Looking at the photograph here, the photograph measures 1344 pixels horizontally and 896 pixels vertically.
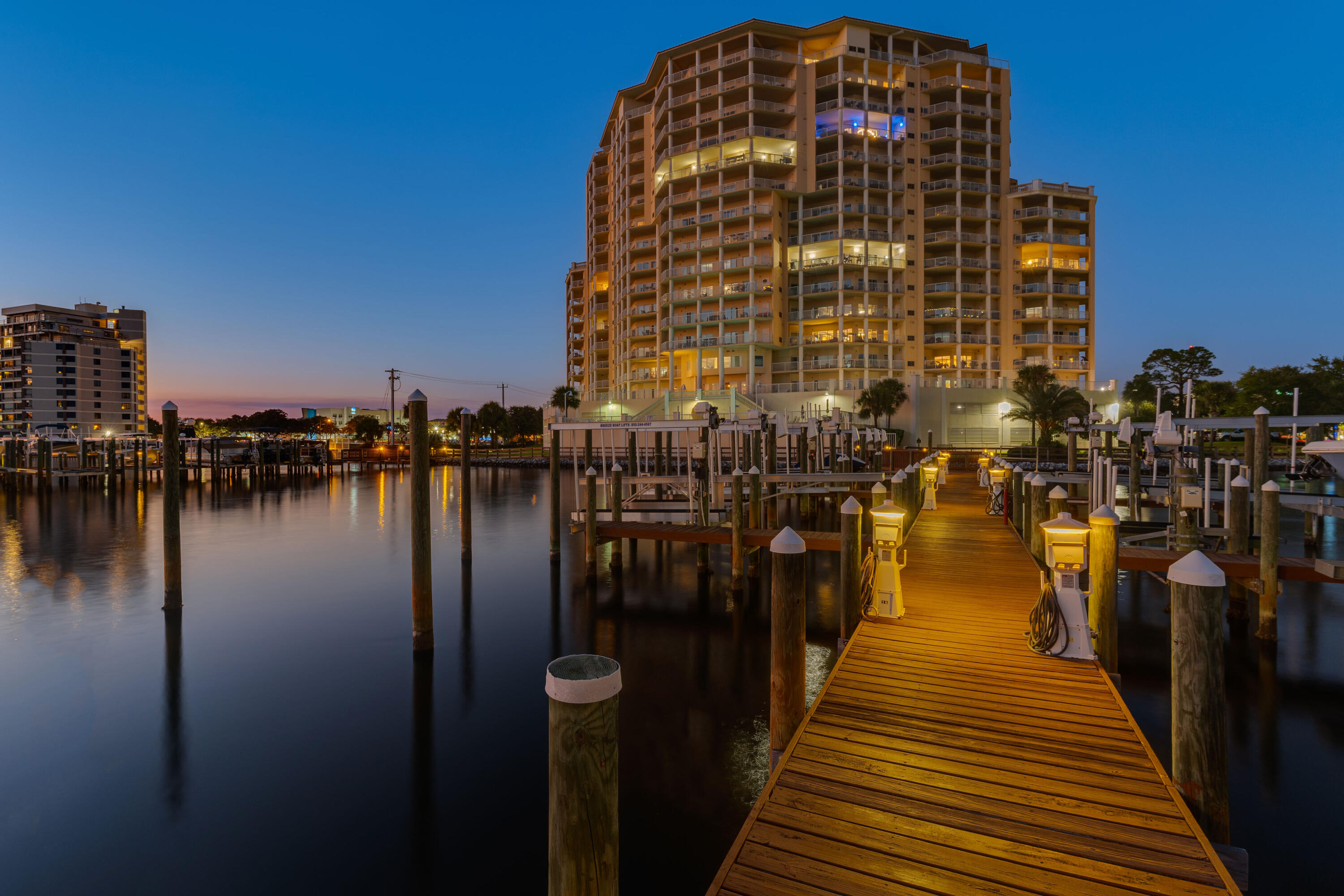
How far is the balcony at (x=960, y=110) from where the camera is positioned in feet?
198

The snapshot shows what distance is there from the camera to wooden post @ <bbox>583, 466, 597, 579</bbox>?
1515 centimetres

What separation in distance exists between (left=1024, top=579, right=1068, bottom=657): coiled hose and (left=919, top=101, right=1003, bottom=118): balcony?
6644 cm

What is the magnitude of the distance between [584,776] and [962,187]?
227 feet

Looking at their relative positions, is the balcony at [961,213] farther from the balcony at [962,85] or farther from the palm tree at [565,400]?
the palm tree at [565,400]

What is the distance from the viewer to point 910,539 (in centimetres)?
1245

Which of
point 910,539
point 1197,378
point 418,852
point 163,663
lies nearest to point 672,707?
point 418,852

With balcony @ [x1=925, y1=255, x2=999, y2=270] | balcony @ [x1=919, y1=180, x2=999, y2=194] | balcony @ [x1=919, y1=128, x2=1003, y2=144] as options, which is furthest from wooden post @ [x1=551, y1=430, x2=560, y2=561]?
balcony @ [x1=919, y1=128, x2=1003, y2=144]

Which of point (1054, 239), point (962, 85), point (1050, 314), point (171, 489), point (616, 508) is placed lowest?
point (616, 508)

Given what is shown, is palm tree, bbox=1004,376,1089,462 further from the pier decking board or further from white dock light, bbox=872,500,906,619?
the pier decking board

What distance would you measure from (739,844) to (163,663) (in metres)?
11.5

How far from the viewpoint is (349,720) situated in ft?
28.9

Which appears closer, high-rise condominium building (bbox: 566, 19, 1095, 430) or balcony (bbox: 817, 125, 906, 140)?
high-rise condominium building (bbox: 566, 19, 1095, 430)

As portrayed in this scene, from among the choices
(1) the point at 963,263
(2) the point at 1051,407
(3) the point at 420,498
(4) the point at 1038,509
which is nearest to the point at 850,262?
(1) the point at 963,263

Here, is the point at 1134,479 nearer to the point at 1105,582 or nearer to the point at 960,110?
the point at 1105,582
